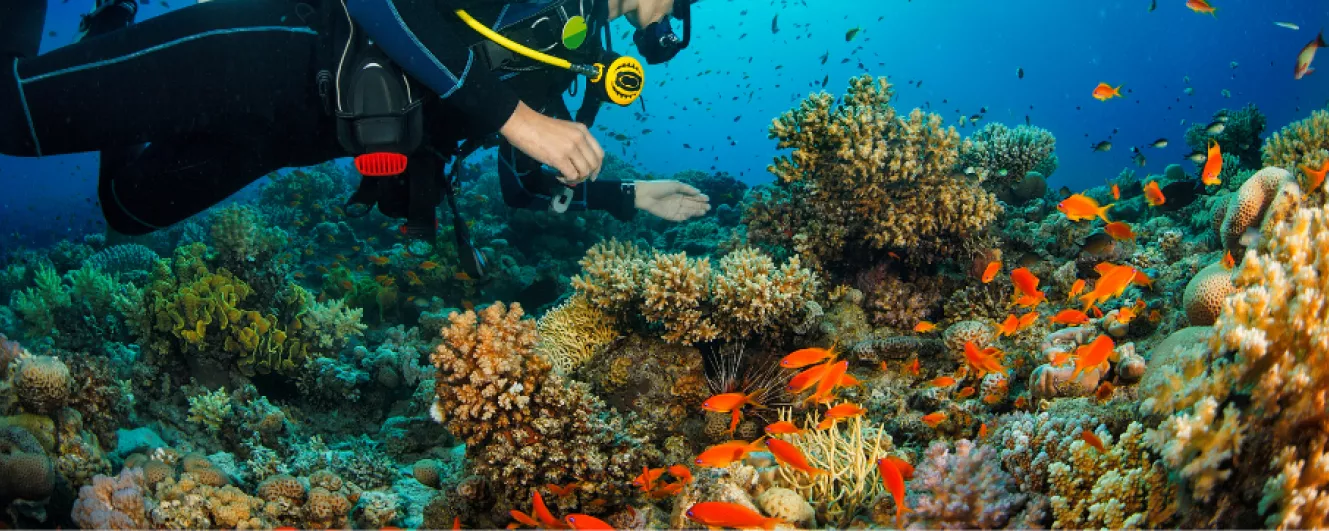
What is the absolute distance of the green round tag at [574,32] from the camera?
12.4 ft

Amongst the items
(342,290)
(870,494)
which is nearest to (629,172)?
(342,290)

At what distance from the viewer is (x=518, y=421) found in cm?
364

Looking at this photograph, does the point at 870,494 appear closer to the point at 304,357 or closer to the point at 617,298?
the point at 617,298

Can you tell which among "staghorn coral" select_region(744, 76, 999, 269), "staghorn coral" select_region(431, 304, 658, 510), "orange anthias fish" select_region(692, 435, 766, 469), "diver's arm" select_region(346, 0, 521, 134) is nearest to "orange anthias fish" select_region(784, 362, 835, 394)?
"orange anthias fish" select_region(692, 435, 766, 469)

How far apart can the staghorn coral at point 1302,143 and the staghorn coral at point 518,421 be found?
22.6ft

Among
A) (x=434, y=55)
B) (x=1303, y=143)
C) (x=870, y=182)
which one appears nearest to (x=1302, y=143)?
(x=1303, y=143)

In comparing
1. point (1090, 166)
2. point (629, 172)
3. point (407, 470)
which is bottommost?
point (407, 470)

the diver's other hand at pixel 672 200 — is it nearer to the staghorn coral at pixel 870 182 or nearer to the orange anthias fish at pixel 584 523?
the staghorn coral at pixel 870 182

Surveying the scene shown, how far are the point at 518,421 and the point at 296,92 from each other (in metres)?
2.53

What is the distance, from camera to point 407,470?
5016 millimetres

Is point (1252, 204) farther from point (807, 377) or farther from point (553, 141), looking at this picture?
point (553, 141)

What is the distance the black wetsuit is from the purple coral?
9.78 ft

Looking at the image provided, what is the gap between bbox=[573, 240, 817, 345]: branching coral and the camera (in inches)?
192

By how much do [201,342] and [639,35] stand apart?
5.55m
